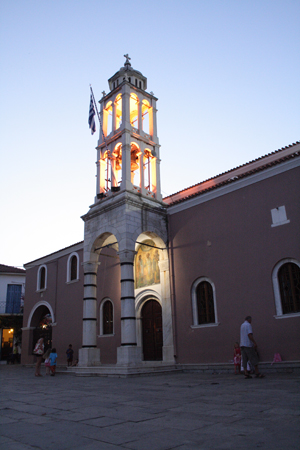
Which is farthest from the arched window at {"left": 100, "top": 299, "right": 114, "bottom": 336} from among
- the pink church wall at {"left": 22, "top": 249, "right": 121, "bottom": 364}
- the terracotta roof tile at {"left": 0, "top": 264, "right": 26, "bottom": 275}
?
the terracotta roof tile at {"left": 0, "top": 264, "right": 26, "bottom": 275}

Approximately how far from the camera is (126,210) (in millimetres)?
13609

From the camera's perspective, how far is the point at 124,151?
14742mm

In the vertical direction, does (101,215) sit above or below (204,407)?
above

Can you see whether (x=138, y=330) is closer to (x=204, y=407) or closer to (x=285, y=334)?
(x=285, y=334)

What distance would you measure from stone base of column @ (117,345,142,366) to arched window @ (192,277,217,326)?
92.4 inches

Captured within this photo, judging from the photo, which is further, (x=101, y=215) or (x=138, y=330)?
(x=138, y=330)

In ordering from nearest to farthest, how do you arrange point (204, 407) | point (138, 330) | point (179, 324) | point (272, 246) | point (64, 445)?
point (64, 445), point (204, 407), point (272, 246), point (179, 324), point (138, 330)

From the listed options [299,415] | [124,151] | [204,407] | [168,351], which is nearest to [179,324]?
[168,351]

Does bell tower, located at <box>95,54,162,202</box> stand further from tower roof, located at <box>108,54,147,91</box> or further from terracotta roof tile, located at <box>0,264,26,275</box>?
terracotta roof tile, located at <box>0,264,26,275</box>

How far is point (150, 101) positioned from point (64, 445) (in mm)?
15083

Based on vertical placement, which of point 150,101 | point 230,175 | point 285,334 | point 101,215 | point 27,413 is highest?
point 150,101

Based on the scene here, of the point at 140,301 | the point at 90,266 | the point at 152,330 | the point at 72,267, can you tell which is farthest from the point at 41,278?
the point at 152,330

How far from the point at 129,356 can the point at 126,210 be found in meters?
4.99

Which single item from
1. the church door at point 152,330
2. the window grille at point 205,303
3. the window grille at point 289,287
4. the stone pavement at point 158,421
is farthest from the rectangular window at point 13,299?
the stone pavement at point 158,421
